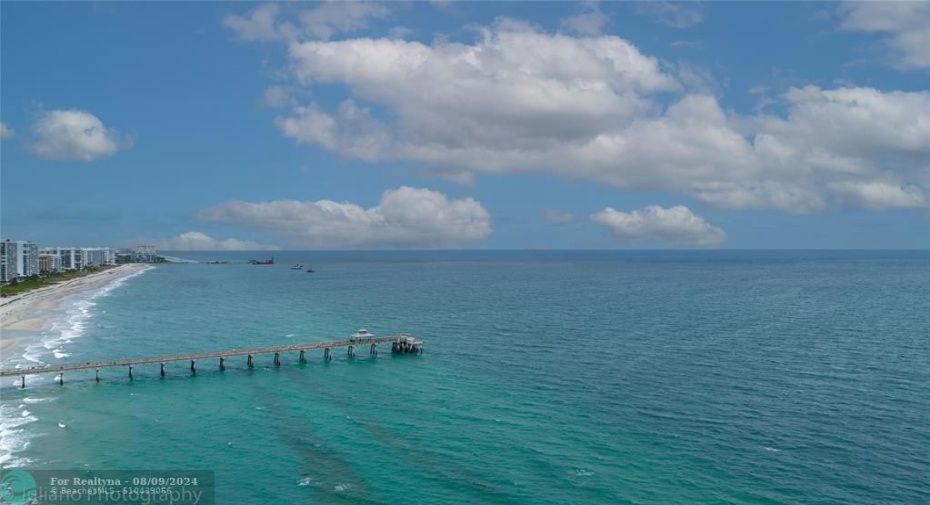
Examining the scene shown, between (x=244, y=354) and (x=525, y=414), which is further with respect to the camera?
(x=244, y=354)

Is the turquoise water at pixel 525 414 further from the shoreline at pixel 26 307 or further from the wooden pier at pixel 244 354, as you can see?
the shoreline at pixel 26 307

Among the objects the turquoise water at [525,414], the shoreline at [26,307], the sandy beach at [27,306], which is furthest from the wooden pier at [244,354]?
the sandy beach at [27,306]

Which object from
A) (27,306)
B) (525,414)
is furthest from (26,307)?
(525,414)

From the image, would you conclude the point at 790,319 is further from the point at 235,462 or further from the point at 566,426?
the point at 235,462

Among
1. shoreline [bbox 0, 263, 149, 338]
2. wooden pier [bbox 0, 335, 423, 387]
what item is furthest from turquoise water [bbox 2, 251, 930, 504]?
shoreline [bbox 0, 263, 149, 338]

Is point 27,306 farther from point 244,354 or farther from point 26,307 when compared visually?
point 244,354

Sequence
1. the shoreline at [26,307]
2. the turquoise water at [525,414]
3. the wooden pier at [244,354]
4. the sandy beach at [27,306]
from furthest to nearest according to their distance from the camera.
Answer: the sandy beach at [27,306], the shoreline at [26,307], the wooden pier at [244,354], the turquoise water at [525,414]
